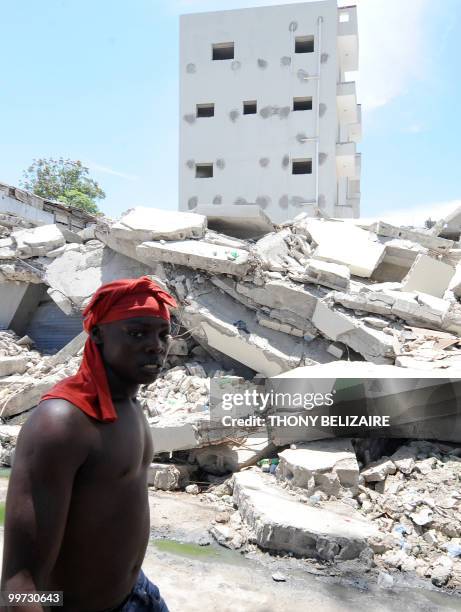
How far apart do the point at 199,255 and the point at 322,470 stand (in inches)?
129

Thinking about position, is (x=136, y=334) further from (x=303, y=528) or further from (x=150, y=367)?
(x=303, y=528)

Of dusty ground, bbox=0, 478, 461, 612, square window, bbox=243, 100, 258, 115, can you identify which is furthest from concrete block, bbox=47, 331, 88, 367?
square window, bbox=243, 100, 258, 115

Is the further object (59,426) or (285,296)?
(285,296)

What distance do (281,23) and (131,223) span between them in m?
17.1

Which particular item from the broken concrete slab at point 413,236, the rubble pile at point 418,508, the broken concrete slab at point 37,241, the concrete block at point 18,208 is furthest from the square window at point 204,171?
the rubble pile at point 418,508

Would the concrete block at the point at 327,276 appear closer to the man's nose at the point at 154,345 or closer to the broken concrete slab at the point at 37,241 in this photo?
the broken concrete slab at the point at 37,241

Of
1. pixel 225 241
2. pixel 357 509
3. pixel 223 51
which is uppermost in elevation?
pixel 223 51

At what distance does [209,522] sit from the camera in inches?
A: 165

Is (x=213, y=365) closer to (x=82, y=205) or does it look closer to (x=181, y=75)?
(x=181, y=75)

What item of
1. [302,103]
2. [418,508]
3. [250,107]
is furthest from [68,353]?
[302,103]

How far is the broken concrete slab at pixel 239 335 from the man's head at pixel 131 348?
191 inches

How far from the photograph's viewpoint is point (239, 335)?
6344mm

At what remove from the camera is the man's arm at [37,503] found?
1.11 m

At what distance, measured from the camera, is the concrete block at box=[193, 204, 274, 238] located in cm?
804
